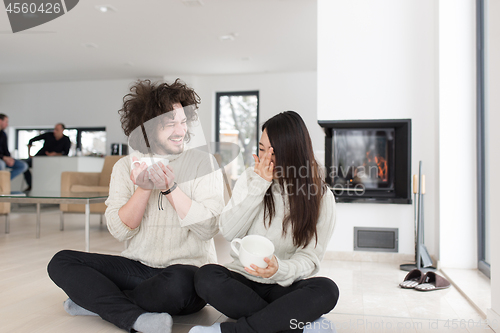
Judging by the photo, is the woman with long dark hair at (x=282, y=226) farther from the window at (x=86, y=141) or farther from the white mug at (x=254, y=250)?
the window at (x=86, y=141)

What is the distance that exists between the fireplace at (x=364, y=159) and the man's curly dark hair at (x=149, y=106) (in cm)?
171

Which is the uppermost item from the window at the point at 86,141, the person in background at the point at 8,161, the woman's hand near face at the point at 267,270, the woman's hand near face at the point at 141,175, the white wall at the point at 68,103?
the white wall at the point at 68,103

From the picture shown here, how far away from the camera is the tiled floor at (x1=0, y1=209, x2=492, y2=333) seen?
1547mm

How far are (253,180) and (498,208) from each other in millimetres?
909

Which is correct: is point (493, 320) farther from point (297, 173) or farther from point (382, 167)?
point (382, 167)

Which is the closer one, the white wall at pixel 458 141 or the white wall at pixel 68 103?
the white wall at pixel 458 141

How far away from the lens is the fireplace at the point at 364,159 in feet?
10.3

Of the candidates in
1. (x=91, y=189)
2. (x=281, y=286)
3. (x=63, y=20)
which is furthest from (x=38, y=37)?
(x=281, y=286)

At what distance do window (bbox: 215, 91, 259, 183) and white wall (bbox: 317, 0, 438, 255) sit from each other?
Result: 4367 mm

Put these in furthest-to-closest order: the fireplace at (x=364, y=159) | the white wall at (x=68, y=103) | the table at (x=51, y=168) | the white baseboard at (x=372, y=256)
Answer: the white wall at (x=68, y=103), the table at (x=51, y=168), the fireplace at (x=364, y=159), the white baseboard at (x=372, y=256)

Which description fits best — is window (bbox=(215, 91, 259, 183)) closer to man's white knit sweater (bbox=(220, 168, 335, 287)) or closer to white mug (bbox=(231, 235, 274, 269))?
man's white knit sweater (bbox=(220, 168, 335, 287))

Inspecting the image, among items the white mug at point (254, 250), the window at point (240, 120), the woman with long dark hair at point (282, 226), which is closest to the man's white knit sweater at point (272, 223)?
the woman with long dark hair at point (282, 226)

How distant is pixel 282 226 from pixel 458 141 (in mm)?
1744

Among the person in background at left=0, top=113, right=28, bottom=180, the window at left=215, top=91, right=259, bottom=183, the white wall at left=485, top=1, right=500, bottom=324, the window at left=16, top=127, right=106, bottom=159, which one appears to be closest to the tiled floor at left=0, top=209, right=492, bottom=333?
the white wall at left=485, top=1, right=500, bottom=324
